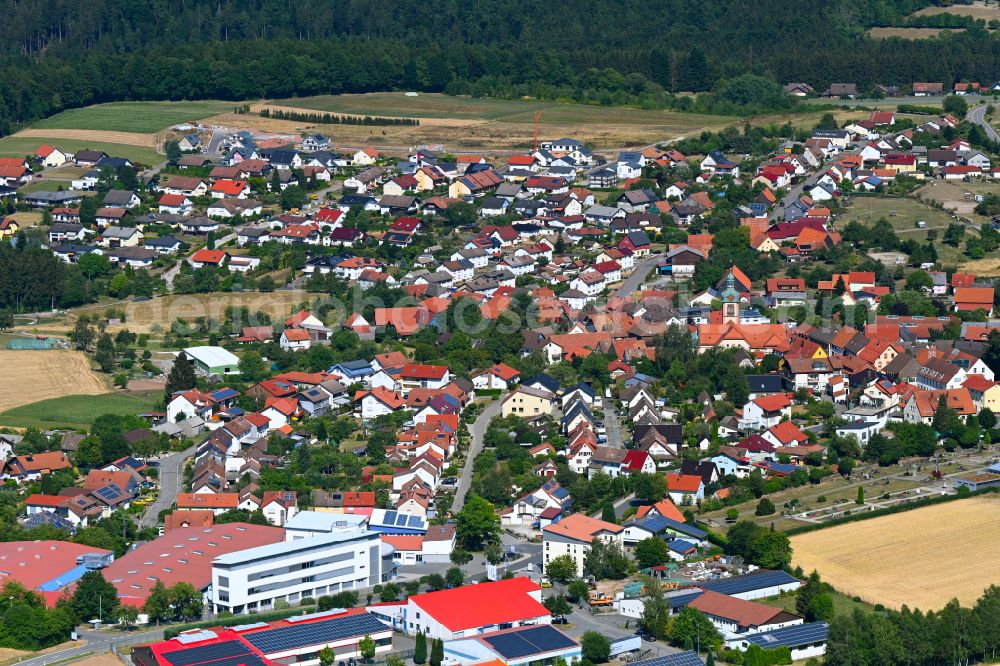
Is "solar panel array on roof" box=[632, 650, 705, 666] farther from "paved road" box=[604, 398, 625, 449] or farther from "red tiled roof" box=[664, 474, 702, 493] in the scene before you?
"paved road" box=[604, 398, 625, 449]

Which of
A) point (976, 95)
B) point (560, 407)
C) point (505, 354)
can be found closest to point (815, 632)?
point (560, 407)

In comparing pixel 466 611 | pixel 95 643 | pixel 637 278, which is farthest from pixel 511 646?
pixel 637 278

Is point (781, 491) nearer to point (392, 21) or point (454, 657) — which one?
point (454, 657)

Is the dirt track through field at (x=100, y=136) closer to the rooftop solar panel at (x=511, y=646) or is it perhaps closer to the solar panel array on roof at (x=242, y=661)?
the rooftop solar panel at (x=511, y=646)

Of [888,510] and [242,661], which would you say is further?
[888,510]

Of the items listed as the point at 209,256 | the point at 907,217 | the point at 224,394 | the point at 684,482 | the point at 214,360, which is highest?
the point at 907,217

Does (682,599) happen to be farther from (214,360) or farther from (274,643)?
(214,360)

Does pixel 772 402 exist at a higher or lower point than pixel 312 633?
higher
